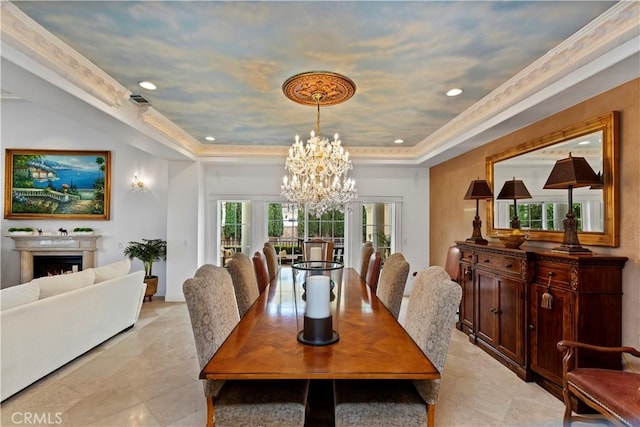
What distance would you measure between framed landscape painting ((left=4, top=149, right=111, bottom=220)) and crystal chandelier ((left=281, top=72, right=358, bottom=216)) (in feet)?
14.2

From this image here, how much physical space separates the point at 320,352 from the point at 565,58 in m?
2.61

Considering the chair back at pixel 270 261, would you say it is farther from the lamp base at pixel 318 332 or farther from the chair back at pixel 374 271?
the lamp base at pixel 318 332

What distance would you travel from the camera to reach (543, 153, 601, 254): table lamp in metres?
2.35

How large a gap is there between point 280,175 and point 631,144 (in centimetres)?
467

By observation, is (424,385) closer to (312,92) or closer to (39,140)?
(312,92)

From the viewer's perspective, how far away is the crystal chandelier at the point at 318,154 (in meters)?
2.77

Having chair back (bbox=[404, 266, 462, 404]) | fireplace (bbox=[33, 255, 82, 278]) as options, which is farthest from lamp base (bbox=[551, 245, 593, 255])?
fireplace (bbox=[33, 255, 82, 278])

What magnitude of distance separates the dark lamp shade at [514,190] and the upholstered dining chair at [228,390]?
300 centimetres

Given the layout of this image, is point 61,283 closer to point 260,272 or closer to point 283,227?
point 260,272

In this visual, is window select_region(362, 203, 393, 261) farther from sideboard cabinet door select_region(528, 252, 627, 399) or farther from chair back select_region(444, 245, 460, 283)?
sideboard cabinet door select_region(528, 252, 627, 399)

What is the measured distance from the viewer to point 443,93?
3084 millimetres

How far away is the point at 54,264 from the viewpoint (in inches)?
234

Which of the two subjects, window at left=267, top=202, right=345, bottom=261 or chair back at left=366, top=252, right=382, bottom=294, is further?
window at left=267, top=202, right=345, bottom=261

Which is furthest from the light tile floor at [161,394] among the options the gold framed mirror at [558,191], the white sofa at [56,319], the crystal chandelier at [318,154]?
the crystal chandelier at [318,154]
